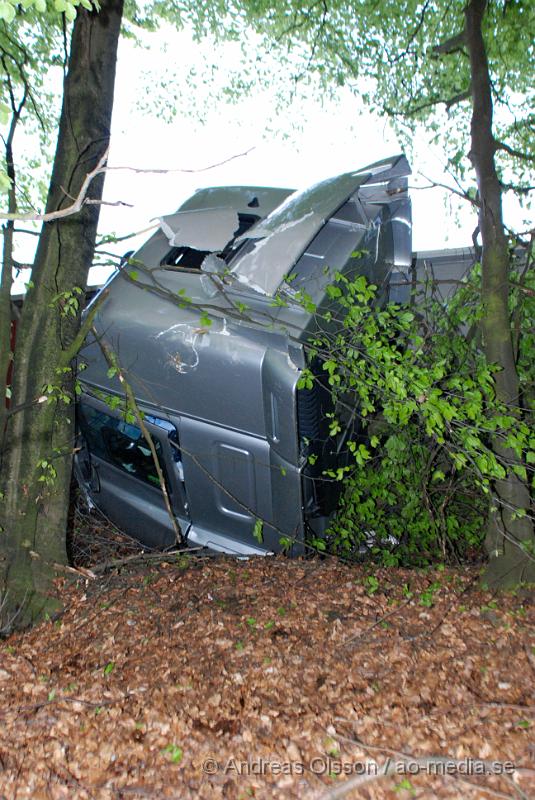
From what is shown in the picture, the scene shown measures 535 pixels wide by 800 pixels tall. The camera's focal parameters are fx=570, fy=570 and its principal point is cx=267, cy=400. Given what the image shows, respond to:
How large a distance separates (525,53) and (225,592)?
624 cm

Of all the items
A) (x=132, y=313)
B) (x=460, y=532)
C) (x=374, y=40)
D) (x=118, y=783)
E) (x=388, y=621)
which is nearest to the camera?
(x=118, y=783)

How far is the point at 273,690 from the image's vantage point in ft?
8.64

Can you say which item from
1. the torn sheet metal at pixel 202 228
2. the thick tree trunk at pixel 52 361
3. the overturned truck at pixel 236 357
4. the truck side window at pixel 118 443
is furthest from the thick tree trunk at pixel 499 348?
the thick tree trunk at pixel 52 361

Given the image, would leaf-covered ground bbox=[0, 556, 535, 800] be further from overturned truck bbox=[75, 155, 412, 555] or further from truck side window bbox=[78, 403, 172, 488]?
truck side window bbox=[78, 403, 172, 488]

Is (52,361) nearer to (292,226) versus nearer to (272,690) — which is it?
(292,226)

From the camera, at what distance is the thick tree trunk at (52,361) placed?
3.42 m

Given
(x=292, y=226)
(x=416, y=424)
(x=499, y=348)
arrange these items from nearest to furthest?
(x=499, y=348) < (x=292, y=226) < (x=416, y=424)

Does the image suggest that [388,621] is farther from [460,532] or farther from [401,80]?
[401,80]

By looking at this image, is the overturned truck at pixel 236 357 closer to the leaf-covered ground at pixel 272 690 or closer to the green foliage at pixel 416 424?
the green foliage at pixel 416 424

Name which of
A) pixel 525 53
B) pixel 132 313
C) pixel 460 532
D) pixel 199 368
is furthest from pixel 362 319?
pixel 525 53

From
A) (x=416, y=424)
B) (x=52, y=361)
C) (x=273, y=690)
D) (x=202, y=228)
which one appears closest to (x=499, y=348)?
(x=416, y=424)

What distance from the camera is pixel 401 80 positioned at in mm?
6922

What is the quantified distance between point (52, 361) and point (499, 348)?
8.75ft

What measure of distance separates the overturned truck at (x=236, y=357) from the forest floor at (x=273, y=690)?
0.56 metres
